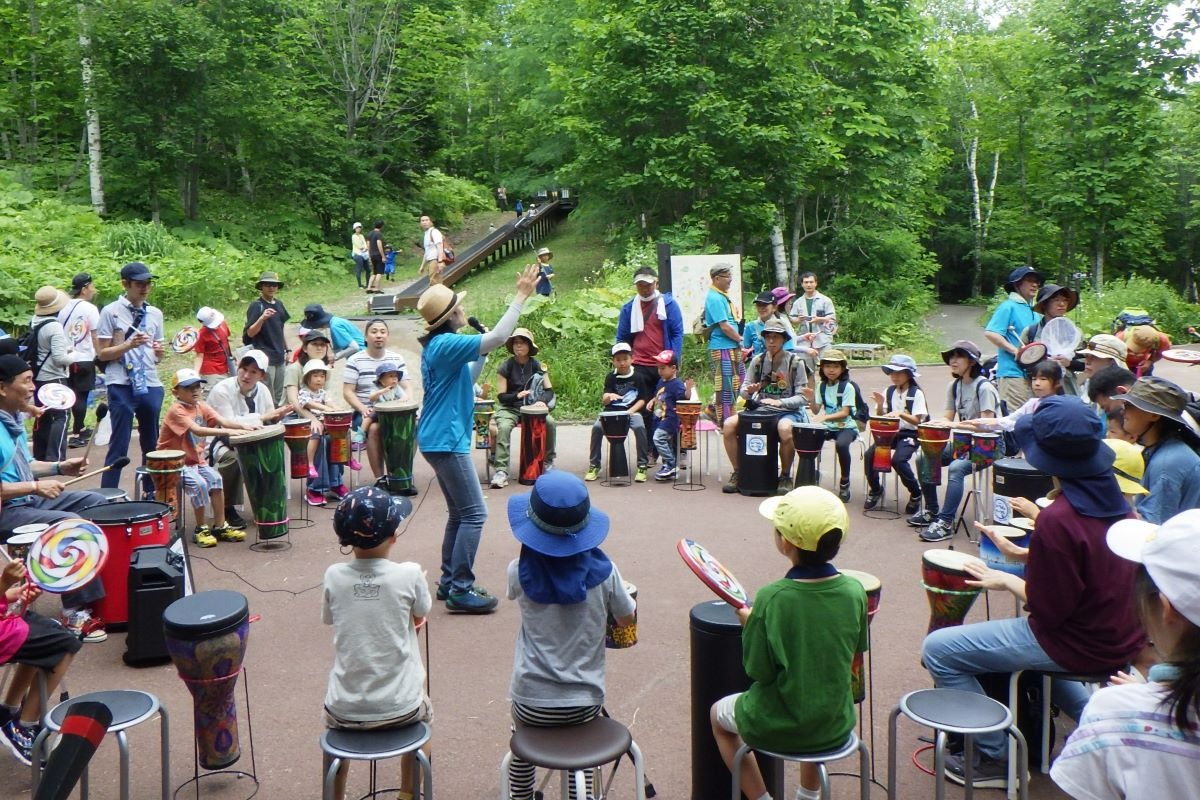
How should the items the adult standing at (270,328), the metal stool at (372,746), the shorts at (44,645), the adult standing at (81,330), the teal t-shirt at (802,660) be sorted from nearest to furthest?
the teal t-shirt at (802,660) < the metal stool at (372,746) < the shorts at (44,645) < the adult standing at (81,330) < the adult standing at (270,328)

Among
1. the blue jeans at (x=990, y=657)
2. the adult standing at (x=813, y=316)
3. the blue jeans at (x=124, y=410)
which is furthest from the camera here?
the adult standing at (x=813, y=316)

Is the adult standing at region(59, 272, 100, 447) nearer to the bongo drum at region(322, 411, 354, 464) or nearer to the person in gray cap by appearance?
the bongo drum at region(322, 411, 354, 464)

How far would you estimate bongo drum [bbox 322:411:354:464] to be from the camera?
355 inches

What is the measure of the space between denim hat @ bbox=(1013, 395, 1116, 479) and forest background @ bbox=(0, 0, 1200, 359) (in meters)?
16.3

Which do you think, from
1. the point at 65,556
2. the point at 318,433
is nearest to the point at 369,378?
the point at 318,433

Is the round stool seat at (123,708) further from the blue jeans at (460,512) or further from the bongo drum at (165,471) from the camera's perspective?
the bongo drum at (165,471)

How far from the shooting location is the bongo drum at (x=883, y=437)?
8602mm

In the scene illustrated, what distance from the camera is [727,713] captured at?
12.4ft

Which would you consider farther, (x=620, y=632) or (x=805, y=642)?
(x=620, y=632)

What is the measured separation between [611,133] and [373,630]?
20.7 m

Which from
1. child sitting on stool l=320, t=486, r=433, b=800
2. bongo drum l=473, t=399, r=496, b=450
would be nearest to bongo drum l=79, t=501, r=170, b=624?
child sitting on stool l=320, t=486, r=433, b=800

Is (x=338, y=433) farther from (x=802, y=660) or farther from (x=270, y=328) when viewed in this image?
(x=802, y=660)

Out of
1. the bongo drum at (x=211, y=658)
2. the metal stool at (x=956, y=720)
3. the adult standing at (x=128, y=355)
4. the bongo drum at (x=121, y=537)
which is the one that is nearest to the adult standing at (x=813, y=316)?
the adult standing at (x=128, y=355)

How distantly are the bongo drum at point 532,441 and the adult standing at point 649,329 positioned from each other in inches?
32.6
